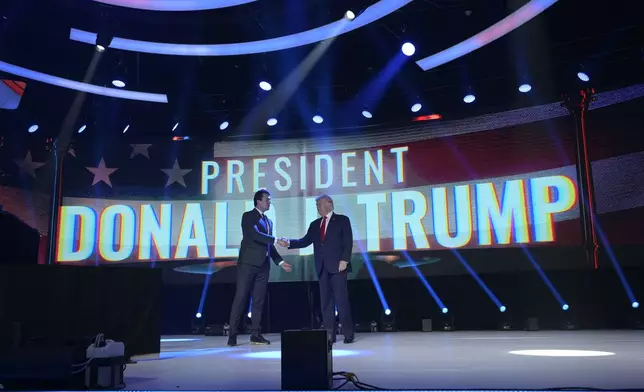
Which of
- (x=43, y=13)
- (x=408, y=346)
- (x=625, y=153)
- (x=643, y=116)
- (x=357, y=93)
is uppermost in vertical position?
(x=43, y=13)

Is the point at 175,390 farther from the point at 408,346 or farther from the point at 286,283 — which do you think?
the point at 286,283

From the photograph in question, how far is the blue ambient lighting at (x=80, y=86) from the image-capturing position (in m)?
7.27

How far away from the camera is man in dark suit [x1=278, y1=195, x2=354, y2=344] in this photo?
18.7 ft

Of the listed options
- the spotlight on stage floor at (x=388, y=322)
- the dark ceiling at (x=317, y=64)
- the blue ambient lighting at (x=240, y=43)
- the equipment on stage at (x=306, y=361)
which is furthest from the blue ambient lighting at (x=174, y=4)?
the equipment on stage at (x=306, y=361)

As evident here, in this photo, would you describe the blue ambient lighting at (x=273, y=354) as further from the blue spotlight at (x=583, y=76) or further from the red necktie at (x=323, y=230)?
the blue spotlight at (x=583, y=76)

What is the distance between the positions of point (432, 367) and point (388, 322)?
4.36 metres

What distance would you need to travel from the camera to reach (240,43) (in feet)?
22.8

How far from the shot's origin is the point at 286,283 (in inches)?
316

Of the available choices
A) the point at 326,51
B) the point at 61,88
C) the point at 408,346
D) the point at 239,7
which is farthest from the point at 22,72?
the point at 408,346

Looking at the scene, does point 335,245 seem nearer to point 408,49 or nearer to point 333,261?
point 333,261

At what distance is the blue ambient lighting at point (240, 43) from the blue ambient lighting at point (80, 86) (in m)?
1.03

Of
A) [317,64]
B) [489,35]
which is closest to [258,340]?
[317,64]

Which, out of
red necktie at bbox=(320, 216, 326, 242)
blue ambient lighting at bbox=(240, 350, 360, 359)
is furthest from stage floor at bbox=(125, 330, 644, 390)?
red necktie at bbox=(320, 216, 326, 242)

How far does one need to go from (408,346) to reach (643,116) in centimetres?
418
